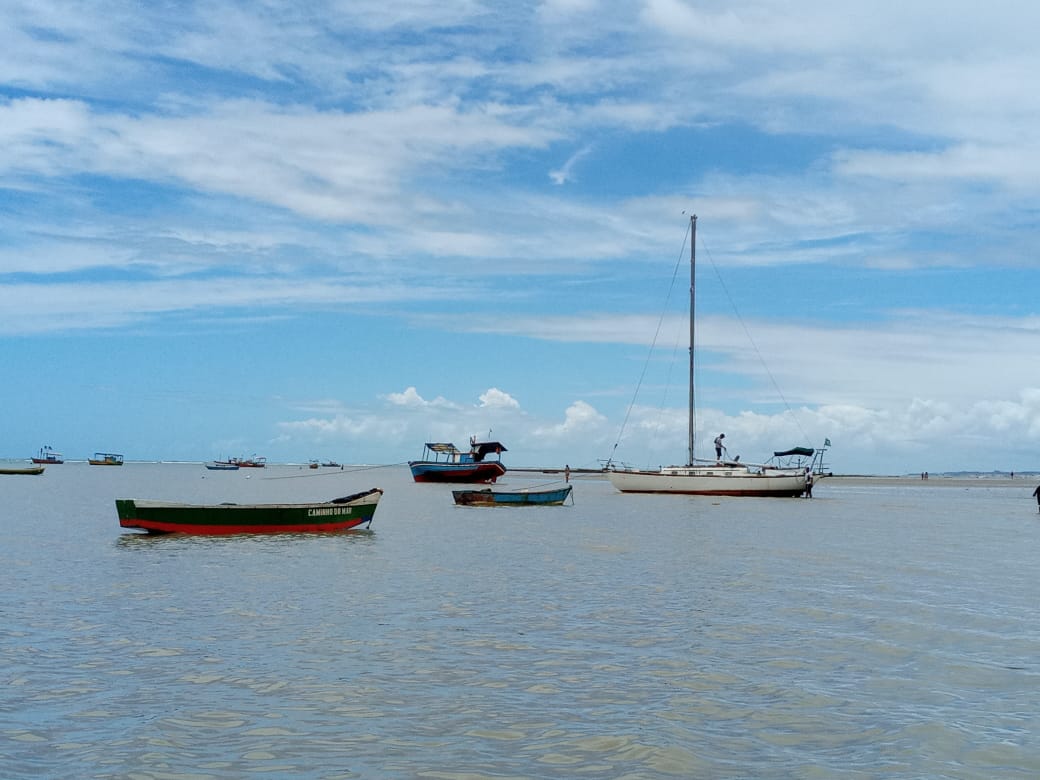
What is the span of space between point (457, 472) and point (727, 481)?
42.3 meters

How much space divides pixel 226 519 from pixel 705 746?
93.8ft

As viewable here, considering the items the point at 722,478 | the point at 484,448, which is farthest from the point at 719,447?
the point at 484,448

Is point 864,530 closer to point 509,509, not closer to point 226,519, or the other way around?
point 509,509

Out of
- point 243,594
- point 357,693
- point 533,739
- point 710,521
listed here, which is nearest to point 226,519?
point 243,594

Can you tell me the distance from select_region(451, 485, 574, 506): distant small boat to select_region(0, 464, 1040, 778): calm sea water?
28.5 meters

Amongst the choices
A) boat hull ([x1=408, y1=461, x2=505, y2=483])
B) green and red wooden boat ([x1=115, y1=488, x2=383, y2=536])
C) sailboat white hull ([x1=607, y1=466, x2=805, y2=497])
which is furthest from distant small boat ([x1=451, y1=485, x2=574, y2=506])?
boat hull ([x1=408, y1=461, x2=505, y2=483])

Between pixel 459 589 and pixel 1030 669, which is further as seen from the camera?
pixel 459 589

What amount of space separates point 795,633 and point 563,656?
15.2 ft

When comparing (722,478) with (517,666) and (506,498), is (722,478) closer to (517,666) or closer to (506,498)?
(506,498)

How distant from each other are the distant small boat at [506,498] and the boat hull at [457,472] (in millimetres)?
40500

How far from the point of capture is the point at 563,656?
555 inches

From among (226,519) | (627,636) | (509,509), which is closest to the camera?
(627,636)

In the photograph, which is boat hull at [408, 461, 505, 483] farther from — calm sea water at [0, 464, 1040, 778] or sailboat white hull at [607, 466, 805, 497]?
calm sea water at [0, 464, 1040, 778]

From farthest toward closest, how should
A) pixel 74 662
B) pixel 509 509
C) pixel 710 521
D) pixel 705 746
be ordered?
pixel 509 509 < pixel 710 521 < pixel 74 662 < pixel 705 746
